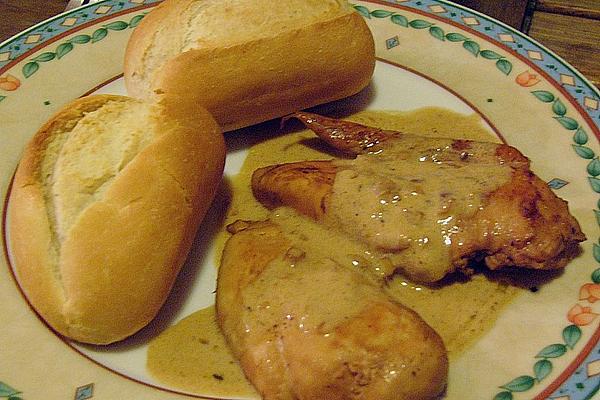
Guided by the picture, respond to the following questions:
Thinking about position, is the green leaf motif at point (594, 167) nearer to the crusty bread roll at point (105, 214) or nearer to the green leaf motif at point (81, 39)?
the crusty bread roll at point (105, 214)

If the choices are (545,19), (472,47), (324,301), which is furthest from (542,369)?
(545,19)

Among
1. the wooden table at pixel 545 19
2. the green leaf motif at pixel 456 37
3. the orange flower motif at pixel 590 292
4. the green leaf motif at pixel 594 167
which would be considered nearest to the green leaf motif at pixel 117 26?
the wooden table at pixel 545 19

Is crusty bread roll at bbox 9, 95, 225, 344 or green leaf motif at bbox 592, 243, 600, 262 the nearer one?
crusty bread roll at bbox 9, 95, 225, 344

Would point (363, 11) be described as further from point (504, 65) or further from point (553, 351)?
point (553, 351)

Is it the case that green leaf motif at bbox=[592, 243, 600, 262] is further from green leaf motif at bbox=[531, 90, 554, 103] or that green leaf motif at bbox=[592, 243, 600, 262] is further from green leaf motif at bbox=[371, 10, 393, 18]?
green leaf motif at bbox=[371, 10, 393, 18]

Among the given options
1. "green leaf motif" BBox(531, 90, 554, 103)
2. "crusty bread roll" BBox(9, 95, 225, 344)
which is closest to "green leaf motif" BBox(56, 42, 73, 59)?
"crusty bread roll" BBox(9, 95, 225, 344)

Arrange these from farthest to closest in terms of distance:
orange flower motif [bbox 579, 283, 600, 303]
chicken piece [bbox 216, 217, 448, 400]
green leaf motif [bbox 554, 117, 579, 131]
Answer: green leaf motif [bbox 554, 117, 579, 131] → orange flower motif [bbox 579, 283, 600, 303] → chicken piece [bbox 216, 217, 448, 400]
